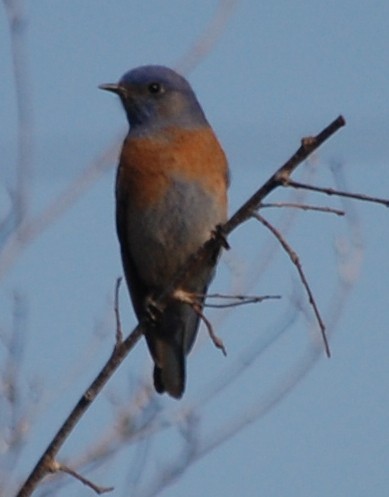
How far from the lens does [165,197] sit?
18.4ft

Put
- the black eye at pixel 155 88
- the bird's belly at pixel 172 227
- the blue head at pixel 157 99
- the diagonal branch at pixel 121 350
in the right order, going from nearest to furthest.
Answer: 1. the diagonal branch at pixel 121 350
2. the bird's belly at pixel 172 227
3. the blue head at pixel 157 99
4. the black eye at pixel 155 88

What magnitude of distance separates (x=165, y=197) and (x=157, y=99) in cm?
70

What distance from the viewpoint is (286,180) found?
3.44 meters

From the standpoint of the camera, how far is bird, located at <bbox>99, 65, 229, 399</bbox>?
559cm

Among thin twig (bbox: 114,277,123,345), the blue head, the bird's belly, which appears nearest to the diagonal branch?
thin twig (bbox: 114,277,123,345)

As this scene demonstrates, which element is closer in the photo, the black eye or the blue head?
the blue head

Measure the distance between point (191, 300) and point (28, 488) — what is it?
1298 millimetres

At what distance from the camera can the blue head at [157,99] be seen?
5969mm

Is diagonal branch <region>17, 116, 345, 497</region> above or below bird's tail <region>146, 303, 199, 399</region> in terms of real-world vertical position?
above

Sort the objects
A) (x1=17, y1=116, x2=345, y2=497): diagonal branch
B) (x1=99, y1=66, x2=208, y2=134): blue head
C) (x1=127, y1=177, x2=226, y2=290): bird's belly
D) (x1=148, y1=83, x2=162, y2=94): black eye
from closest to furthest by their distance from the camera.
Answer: (x1=17, y1=116, x2=345, y2=497): diagonal branch → (x1=127, y1=177, x2=226, y2=290): bird's belly → (x1=99, y1=66, x2=208, y2=134): blue head → (x1=148, y1=83, x2=162, y2=94): black eye

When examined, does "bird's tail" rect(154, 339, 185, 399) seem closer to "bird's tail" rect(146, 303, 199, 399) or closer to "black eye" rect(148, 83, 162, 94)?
"bird's tail" rect(146, 303, 199, 399)

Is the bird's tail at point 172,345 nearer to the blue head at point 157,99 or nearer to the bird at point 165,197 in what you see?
the bird at point 165,197

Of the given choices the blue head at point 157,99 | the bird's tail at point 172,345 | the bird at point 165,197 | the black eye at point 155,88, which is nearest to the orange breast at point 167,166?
the bird at point 165,197

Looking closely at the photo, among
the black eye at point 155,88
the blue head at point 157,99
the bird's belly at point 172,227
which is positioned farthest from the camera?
the black eye at point 155,88
